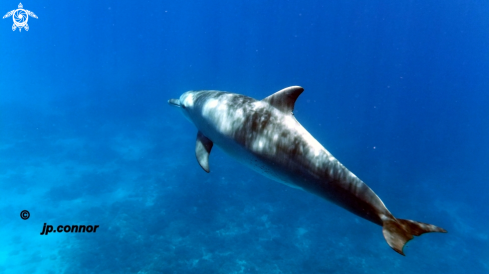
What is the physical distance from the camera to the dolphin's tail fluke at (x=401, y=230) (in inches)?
183

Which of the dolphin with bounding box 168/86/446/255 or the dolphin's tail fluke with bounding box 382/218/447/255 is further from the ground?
the dolphin with bounding box 168/86/446/255

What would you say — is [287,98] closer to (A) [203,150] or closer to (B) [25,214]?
(A) [203,150]

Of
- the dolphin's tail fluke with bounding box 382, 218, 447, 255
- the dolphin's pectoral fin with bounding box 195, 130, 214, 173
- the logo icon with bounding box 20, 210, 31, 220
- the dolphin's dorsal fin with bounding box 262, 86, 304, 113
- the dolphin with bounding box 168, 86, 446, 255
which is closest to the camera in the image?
the dolphin's tail fluke with bounding box 382, 218, 447, 255

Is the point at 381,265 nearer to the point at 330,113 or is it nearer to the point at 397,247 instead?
the point at 397,247

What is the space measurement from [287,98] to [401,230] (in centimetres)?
322

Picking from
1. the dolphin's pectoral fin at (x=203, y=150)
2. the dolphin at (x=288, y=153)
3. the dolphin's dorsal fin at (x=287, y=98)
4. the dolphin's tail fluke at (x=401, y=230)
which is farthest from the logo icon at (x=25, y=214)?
the dolphin's tail fluke at (x=401, y=230)

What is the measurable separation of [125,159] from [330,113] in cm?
3995

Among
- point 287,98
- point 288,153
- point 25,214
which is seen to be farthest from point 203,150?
point 25,214

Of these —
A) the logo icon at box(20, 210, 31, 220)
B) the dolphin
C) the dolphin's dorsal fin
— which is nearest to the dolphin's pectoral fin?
the dolphin

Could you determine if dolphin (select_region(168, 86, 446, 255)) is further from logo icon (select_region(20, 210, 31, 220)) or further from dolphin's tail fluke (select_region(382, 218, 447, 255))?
logo icon (select_region(20, 210, 31, 220))

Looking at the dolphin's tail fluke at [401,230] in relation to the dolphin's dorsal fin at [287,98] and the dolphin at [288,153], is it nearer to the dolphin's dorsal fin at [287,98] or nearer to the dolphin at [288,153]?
the dolphin at [288,153]

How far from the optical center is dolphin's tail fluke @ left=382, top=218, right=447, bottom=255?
464 cm

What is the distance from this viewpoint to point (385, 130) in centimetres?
5553

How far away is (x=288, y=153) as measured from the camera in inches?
221
